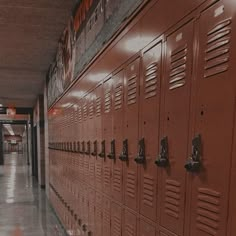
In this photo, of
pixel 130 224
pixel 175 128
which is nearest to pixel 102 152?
pixel 130 224

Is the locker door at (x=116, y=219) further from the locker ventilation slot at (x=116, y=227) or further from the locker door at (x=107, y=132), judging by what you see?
the locker door at (x=107, y=132)

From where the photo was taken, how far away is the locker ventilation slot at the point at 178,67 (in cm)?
119

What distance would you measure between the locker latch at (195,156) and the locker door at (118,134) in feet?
2.59

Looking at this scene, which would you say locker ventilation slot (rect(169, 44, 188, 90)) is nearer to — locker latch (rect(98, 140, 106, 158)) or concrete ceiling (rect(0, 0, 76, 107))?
locker latch (rect(98, 140, 106, 158))

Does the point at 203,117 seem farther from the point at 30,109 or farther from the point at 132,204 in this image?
the point at 30,109

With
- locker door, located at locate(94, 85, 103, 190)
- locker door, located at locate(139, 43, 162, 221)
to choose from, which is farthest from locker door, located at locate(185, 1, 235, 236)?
locker door, located at locate(94, 85, 103, 190)

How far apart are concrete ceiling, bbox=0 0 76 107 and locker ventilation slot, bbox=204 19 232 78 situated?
2706 mm

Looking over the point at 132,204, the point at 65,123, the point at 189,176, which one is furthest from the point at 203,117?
the point at 65,123

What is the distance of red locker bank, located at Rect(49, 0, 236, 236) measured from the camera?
3.15 feet

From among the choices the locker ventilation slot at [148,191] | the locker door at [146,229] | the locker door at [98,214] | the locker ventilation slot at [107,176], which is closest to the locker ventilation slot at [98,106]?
the locker ventilation slot at [107,176]

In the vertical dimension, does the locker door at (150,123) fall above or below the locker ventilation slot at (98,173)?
above

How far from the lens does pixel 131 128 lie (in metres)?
1.75

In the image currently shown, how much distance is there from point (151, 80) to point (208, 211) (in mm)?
747

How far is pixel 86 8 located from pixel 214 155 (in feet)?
8.25
